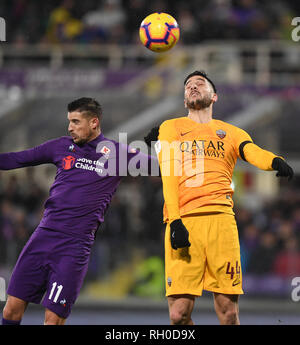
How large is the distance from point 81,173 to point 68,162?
0.47 feet

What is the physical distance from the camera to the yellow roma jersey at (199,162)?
567 cm

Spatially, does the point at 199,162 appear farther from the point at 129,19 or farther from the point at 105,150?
the point at 129,19

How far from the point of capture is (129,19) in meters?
16.4

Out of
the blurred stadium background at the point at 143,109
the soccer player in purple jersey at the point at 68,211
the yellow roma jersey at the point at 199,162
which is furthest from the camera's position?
the blurred stadium background at the point at 143,109

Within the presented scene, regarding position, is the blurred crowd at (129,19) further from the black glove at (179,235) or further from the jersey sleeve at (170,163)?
the black glove at (179,235)

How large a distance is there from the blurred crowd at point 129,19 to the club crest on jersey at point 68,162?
31.7 feet

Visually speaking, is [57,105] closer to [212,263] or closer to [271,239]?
[271,239]

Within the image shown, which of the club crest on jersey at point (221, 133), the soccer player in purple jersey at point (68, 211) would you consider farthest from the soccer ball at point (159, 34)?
the club crest on jersey at point (221, 133)

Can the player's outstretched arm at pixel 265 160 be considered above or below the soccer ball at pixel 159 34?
below

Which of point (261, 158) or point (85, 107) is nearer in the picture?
point (261, 158)

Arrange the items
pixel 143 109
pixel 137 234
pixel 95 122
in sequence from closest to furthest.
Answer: pixel 95 122, pixel 137 234, pixel 143 109

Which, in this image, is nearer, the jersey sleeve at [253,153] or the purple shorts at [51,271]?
the jersey sleeve at [253,153]

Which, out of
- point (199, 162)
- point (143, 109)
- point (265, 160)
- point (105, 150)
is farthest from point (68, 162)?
point (143, 109)

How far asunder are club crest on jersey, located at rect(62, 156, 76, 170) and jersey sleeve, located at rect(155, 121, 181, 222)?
699mm
